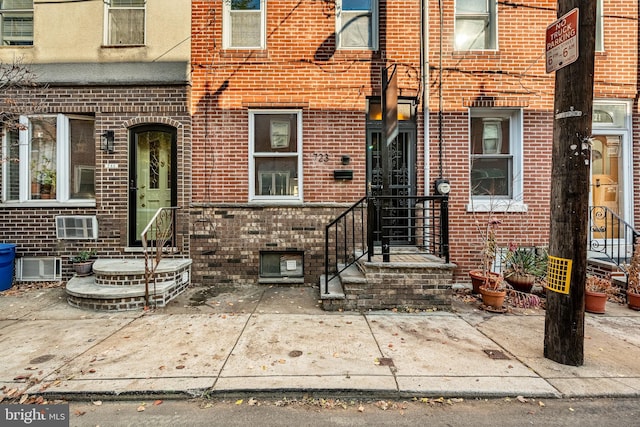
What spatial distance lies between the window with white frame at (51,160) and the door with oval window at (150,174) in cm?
87

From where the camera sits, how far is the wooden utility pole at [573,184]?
3115 millimetres

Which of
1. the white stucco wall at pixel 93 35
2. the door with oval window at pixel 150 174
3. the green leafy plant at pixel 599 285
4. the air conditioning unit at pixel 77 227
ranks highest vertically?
the white stucco wall at pixel 93 35

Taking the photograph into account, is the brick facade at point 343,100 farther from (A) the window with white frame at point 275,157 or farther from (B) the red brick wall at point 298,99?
(A) the window with white frame at point 275,157

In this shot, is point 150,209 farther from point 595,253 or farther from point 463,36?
point 595,253

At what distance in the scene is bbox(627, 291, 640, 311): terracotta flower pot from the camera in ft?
15.5

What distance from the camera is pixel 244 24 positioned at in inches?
245

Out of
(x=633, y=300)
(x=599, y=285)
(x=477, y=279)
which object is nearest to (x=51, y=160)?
(x=477, y=279)

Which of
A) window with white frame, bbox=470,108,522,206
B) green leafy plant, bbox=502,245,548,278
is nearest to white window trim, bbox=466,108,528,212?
window with white frame, bbox=470,108,522,206

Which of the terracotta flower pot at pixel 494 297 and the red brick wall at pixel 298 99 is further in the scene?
the red brick wall at pixel 298 99

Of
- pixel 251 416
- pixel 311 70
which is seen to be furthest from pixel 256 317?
pixel 311 70

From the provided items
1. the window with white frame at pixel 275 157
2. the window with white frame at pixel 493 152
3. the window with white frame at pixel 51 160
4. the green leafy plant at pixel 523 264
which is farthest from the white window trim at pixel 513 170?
the window with white frame at pixel 51 160

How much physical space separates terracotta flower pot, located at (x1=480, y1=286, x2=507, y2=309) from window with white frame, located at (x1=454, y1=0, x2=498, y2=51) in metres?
4.66

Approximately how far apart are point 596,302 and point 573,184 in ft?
8.68

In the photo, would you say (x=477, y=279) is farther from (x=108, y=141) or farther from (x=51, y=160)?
(x=51, y=160)
